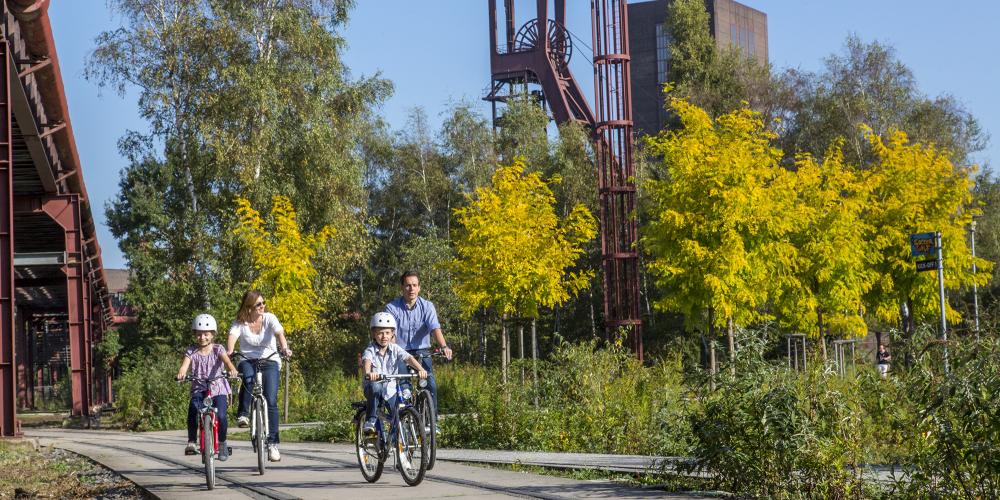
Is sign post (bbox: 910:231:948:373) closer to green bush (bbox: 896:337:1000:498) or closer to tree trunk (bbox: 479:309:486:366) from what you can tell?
green bush (bbox: 896:337:1000:498)

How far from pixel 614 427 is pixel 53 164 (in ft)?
59.8

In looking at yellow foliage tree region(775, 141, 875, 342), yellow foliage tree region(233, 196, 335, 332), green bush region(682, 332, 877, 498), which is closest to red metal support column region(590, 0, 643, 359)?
yellow foliage tree region(775, 141, 875, 342)

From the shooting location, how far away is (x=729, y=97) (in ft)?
190

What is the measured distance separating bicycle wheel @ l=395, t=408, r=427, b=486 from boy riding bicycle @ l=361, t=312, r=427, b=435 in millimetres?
273

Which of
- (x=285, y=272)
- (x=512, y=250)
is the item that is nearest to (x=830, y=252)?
(x=512, y=250)

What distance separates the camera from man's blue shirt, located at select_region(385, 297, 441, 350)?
11328 mm

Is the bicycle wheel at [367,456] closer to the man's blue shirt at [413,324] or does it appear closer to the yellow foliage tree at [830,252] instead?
the man's blue shirt at [413,324]

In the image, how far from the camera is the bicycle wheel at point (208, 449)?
9.95 m

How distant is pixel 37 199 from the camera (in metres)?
29.8

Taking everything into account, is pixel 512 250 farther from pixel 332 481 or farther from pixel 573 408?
pixel 332 481

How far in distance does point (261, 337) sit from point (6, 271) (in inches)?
299

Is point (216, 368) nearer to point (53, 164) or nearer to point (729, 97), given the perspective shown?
point (53, 164)

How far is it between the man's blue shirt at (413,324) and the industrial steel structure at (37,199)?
7.45 m

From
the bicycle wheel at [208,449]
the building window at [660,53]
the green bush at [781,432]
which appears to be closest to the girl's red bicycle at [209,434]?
the bicycle wheel at [208,449]
